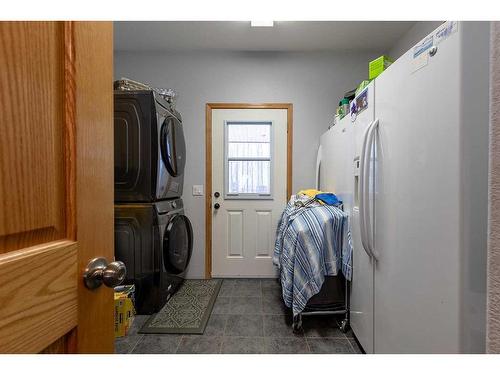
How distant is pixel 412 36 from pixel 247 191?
7.50 ft

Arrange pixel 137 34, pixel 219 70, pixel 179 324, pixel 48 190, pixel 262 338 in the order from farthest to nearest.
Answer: pixel 219 70 → pixel 137 34 → pixel 179 324 → pixel 262 338 → pixel 48 190

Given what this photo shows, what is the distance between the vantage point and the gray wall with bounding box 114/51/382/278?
2.86m

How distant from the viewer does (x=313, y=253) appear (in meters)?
1.73

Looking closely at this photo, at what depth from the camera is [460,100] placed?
80cm

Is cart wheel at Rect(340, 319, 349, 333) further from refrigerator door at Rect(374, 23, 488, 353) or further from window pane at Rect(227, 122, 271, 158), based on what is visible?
window pane at Rect(227, 122, 271, 158)

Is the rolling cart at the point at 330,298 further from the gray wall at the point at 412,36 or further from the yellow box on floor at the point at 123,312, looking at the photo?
the gray wall at the point at 412,36

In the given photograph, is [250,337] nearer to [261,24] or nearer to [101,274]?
[101,274]

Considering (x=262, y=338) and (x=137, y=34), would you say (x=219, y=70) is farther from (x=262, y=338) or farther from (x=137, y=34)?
(x=262, y=338)

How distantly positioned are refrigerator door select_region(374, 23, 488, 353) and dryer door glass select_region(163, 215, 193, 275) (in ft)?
5.42

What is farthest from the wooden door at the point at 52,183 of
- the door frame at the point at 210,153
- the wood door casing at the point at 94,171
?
the door frame at the point at 210,153

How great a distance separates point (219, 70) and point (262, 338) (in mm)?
2763

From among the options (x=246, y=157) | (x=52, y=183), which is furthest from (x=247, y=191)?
(x=52, y=183)

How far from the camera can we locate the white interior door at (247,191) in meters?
2.88
